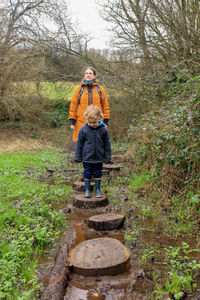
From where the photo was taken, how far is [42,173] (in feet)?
25.1

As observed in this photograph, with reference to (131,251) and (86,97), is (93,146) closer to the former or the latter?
(86,97)

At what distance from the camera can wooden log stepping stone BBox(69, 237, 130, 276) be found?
2592 mm

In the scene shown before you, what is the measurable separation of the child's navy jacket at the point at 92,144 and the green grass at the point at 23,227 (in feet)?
3.09

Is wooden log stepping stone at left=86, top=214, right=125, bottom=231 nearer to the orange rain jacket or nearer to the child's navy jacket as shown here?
the child's navy jacket

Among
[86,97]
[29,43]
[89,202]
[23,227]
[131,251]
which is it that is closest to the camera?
[131,251]

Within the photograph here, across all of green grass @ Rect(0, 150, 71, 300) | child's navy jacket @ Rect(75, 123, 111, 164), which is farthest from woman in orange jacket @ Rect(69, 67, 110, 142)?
green grass @ Rect(0, 150, 71, 300)

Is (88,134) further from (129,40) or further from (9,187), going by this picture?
(129,40)

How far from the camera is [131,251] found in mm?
3094

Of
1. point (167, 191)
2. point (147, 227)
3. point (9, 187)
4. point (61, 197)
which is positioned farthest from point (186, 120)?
point (9, 187)

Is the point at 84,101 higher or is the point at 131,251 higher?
the point at 84,101

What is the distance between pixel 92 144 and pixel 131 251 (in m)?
2.37

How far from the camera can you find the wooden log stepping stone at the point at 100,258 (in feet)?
8.50

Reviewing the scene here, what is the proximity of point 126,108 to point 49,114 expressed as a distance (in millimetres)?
6380

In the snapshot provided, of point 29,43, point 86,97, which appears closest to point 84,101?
point 86,97
